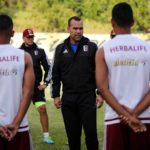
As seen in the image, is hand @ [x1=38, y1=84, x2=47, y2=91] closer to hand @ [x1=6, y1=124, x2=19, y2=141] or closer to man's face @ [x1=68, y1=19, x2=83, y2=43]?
man's face @ [x1=68, y1=19, x2=83, y2=43]

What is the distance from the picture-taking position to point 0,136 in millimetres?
5449

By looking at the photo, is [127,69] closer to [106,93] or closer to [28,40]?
[106,93]

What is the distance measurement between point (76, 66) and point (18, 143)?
248 centimetres

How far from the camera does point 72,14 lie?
42688 mm

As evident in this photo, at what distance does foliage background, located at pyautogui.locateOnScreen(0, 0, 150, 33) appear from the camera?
134 feet

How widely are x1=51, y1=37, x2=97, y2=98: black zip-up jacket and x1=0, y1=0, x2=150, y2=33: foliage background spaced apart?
32.8m

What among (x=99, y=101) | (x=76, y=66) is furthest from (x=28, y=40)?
(x=99, y=101)

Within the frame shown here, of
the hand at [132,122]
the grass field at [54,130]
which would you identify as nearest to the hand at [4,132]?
the hand at [132,122]

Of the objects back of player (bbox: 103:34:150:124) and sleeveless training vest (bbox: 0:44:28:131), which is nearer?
back of player (bbox: 103:34:150:124)

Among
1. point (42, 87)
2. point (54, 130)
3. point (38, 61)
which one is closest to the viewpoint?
point (42, 87)

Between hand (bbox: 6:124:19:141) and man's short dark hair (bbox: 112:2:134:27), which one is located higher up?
man's short dark hair (bbox: 112:2:134:27)

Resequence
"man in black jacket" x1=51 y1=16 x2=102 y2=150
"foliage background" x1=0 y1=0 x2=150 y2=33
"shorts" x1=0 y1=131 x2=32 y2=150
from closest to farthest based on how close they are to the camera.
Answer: "shorts" x1=0 y1=131 x2=32 y2=150 < "man in black jacket" x1=51 y1=16 x2=102 y2=150 < "foliage background" x1=0 y1=0 x2=150 y2=33

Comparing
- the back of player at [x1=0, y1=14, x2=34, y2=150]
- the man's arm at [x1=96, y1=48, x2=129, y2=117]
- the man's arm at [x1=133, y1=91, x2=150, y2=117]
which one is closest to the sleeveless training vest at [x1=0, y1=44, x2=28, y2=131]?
the back of player at [x1=0, y1=14, x2=34, y2=150]

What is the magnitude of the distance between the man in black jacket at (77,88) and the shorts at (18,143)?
2.26m
